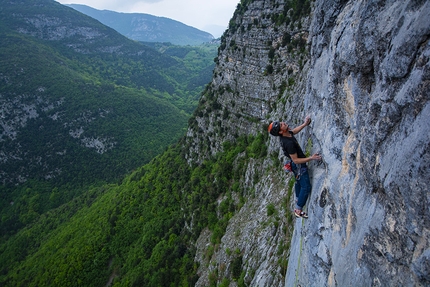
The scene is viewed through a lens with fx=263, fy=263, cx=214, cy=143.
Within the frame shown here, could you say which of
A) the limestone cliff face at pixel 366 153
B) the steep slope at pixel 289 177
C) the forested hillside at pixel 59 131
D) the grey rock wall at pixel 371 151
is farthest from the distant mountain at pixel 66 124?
the grey rock wall at pixel 371 151

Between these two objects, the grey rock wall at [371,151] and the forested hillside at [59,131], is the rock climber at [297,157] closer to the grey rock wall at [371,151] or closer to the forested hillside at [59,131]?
the grey rock wall at [371,151]

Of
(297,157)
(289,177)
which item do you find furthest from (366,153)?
(289,177)

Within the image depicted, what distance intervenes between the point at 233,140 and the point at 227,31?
15570 millimetres

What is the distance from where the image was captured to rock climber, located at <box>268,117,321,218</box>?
7.73m

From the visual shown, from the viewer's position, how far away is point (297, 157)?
791cm

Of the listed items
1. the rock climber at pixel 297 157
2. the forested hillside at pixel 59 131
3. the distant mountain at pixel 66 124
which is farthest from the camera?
the distant mountain at pixel 66 124

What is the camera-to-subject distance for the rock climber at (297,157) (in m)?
7.73

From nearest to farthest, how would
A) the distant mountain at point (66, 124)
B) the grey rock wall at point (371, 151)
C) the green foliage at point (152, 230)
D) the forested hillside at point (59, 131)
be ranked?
the grey rock wall at point (371, 151)
the green foliage at point (152, 230)
the forested hillside at point (59, 131)
the distant mountain at point (66, 124)

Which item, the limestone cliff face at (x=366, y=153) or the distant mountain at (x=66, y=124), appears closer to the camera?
the limestone cliff face at (x=366, y=153)

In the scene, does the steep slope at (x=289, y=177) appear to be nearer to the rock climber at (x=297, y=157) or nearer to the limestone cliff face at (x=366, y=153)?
the limestone cliff face at (x=366, y=153)

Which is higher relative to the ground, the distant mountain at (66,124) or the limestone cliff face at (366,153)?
the limestone cliff face at (366,153)

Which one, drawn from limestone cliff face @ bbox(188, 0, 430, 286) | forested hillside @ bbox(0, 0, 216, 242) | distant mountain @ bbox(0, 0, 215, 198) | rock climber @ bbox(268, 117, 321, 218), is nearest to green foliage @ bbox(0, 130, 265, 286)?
rock climber @ bbox(268, 117, 321, 218)

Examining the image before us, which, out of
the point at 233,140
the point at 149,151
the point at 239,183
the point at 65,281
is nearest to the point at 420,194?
the point at 239,183

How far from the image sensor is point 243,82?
1198 inches
